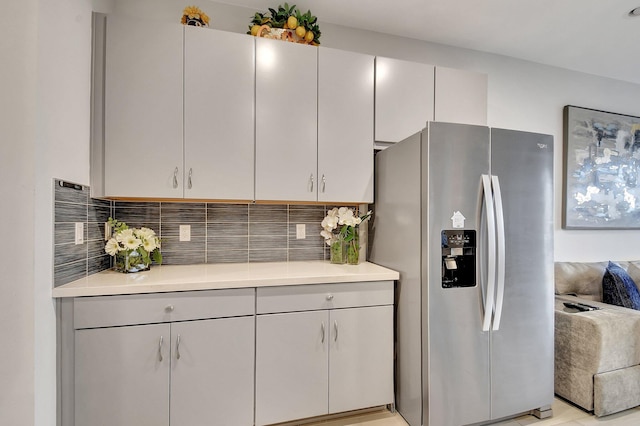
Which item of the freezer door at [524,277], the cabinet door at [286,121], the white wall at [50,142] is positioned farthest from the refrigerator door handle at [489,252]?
the white wall at [50,142]

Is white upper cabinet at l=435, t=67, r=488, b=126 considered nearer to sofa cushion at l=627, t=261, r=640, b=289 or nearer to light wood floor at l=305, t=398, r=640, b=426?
light wood floor at l=305, t=398, r=640, b=426

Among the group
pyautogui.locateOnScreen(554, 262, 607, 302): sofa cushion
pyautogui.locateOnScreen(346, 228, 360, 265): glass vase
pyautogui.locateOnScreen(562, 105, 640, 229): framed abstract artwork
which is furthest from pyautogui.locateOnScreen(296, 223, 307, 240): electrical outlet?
pyautogui.locateOnScreen(562, 105, 640, 229): framed abstract artwork

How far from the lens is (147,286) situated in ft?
4.97

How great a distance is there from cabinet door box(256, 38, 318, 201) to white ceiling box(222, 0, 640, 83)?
0.54m

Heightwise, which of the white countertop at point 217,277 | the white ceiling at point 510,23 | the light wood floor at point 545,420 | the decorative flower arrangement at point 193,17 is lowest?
the light wood floor at point 545,420

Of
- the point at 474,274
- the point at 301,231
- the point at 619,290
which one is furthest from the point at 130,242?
the point at 619,290

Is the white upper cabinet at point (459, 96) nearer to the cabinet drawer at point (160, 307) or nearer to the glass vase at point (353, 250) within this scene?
the glass vase at point (353, 250)

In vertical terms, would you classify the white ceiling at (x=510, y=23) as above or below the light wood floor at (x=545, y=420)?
A: above

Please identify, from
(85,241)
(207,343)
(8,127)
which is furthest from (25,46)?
(207,343)

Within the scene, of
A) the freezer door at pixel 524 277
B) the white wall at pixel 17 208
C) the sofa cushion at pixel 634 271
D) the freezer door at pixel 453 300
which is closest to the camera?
the white wall at pixel 17 208

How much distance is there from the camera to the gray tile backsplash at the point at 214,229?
1.82 metres

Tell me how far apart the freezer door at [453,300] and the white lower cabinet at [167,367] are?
1017 millimetres

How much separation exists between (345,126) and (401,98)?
500 mm

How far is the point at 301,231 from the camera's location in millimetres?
2416
